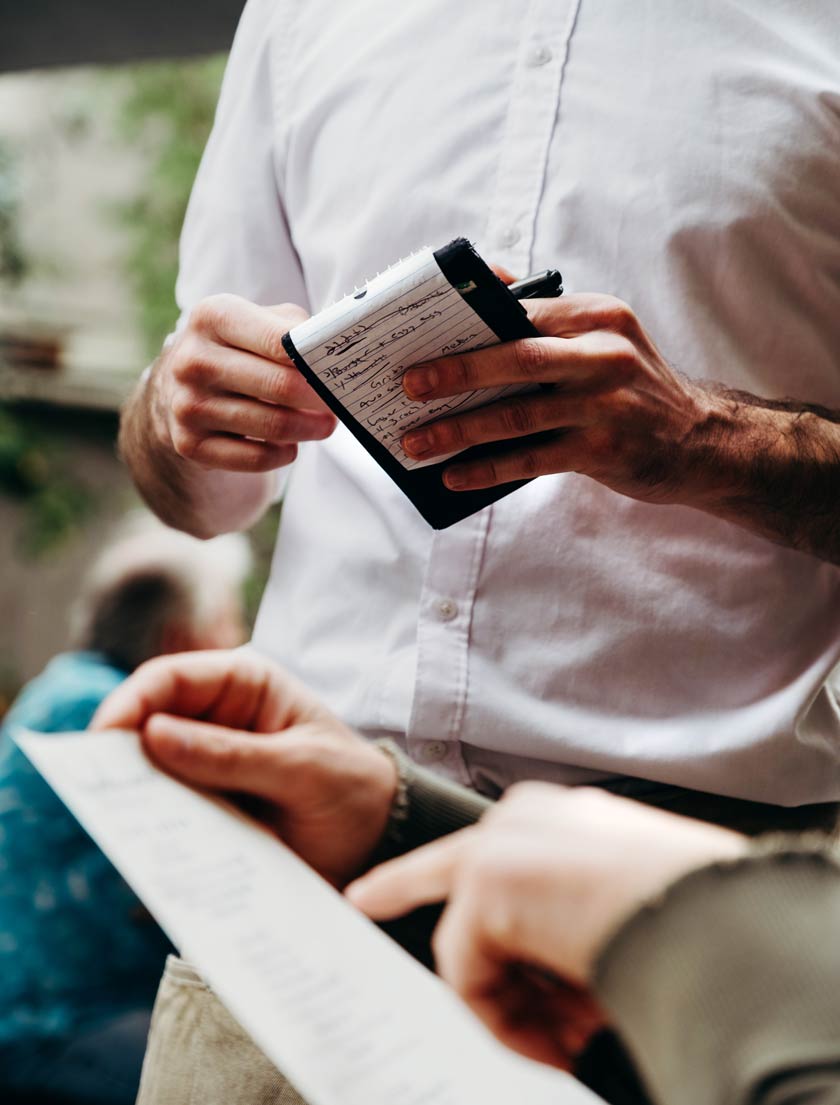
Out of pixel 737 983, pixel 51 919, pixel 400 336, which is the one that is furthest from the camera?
pixel 51 919

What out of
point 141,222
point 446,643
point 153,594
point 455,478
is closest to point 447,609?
point 446,643

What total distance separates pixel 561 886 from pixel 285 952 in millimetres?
106

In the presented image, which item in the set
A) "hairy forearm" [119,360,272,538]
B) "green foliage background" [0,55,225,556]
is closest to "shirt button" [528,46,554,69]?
"hairy forearm" [119,360,272,538]

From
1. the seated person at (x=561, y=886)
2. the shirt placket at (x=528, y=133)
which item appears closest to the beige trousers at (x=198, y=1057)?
the seated person at (x=561, y=886)

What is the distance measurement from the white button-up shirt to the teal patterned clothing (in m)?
0.17

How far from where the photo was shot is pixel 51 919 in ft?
1.88

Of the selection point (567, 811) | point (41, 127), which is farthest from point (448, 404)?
point (41, 127)

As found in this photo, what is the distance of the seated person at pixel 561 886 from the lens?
0.61 feet

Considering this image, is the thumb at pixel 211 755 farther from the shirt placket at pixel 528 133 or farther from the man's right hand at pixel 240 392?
the shirt placket at pixel 528 133

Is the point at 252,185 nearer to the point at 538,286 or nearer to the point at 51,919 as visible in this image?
the point at 538,286

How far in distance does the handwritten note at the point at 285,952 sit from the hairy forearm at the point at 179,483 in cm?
23

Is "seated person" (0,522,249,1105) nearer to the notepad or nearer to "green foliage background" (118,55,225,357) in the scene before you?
the notepad

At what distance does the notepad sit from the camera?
302 millimetres

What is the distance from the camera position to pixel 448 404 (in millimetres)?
334
